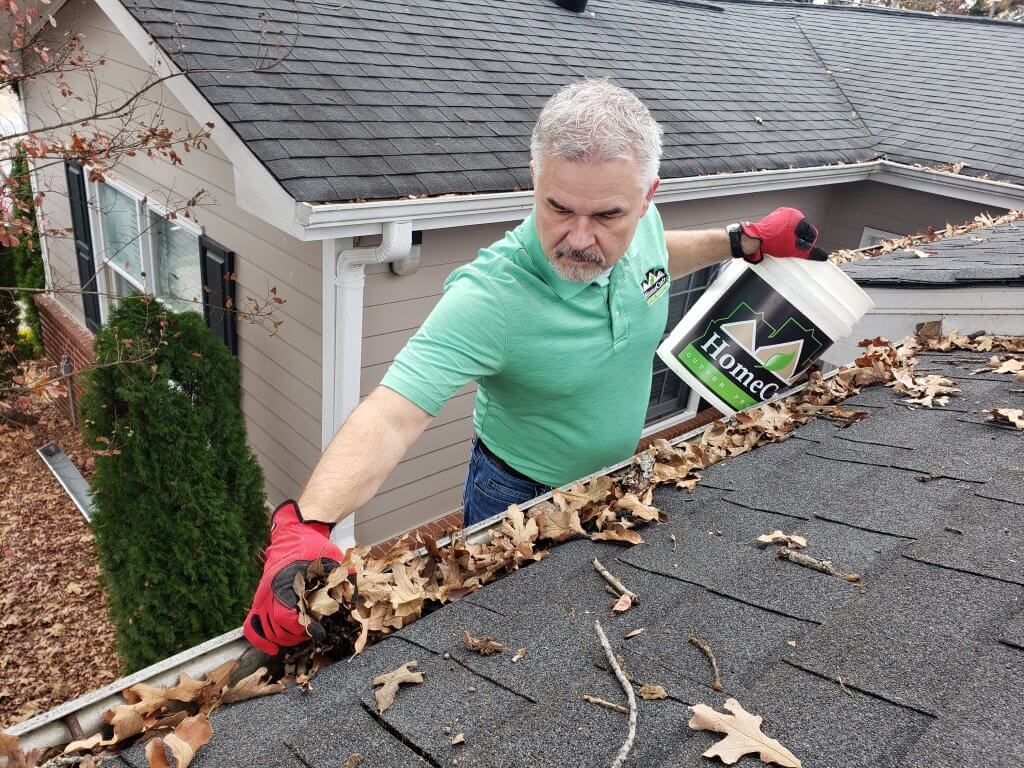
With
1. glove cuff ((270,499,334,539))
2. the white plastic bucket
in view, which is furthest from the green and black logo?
glove cuff ((270,499,334,539))

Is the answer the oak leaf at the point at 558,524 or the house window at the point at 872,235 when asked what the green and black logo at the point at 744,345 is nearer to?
the oak leaf at the point at 558,524

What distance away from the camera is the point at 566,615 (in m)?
1.57

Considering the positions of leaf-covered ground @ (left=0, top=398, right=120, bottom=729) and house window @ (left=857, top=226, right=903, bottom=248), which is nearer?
leaf-covered ground @ (left=0, top=398, right=120, bottom=729)

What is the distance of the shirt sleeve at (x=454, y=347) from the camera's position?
2070mm

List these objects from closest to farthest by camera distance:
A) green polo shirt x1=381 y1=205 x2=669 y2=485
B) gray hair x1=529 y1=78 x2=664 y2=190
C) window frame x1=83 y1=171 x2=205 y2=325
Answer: gray hair x1=529 y1=78 x2=664 y2=190 < green polo shirt x1=381 y1=205 x2=669 y2=485 < window frame x1=83 y1=171 x2=205 y2=325

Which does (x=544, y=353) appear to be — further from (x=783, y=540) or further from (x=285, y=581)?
(x=285, y=581)

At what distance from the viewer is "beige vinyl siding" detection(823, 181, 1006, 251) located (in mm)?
8750

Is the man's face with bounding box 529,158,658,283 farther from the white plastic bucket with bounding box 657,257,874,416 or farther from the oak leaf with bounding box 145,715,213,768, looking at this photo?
the oak leaf with bounding box 145,715,213,768

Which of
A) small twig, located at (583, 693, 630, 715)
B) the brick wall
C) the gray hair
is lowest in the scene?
the brick wall

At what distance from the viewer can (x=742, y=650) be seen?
1400 millimetres

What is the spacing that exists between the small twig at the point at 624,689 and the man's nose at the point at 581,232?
3.72 feet

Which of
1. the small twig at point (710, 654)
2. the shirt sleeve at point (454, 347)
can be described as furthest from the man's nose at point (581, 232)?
the small twig at point (710, 654)

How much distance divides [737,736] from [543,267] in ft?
4.94

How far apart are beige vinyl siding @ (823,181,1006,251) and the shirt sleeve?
8.66 meters
